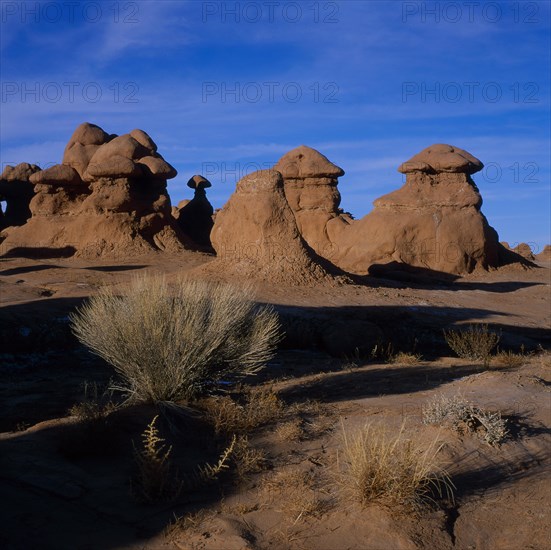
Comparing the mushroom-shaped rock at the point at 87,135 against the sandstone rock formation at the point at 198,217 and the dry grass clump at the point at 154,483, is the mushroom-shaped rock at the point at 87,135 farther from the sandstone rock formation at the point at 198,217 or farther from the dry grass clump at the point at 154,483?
the dry grass clump at the point at 154,483

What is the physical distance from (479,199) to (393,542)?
23.5m

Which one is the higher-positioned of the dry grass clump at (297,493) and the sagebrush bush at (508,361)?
the sagebrush bush at (508,361)

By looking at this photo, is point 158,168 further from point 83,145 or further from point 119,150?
point 83,145

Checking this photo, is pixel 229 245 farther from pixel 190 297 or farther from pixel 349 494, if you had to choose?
pixel 349 494

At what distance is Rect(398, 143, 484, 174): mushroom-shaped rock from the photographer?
86.6ft

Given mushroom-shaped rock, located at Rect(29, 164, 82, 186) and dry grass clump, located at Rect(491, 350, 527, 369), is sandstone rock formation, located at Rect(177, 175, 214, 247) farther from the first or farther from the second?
dry grass clump, located at Rect(491, 350, 527, 369)

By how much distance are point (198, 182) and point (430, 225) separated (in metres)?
13.6

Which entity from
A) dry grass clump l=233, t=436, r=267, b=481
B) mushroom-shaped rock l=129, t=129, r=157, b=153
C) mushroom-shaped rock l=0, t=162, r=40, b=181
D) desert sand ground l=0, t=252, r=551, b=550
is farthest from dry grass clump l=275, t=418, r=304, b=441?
mushroom-shaped rock l=0, t=162, r=40, b=181

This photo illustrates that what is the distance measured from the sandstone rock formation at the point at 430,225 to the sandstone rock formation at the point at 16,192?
17330mm

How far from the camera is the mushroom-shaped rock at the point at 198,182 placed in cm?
3428

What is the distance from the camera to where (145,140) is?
3216 cm

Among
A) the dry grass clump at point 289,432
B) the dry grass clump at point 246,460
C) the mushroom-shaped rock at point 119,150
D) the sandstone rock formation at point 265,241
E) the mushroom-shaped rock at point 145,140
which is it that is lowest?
the dry grass clump at point 246,460

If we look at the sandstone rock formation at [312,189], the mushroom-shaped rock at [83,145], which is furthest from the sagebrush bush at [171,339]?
the mushroom-shaped rock at [83,145]

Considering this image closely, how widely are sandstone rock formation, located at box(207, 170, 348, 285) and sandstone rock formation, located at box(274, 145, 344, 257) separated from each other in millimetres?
12492
